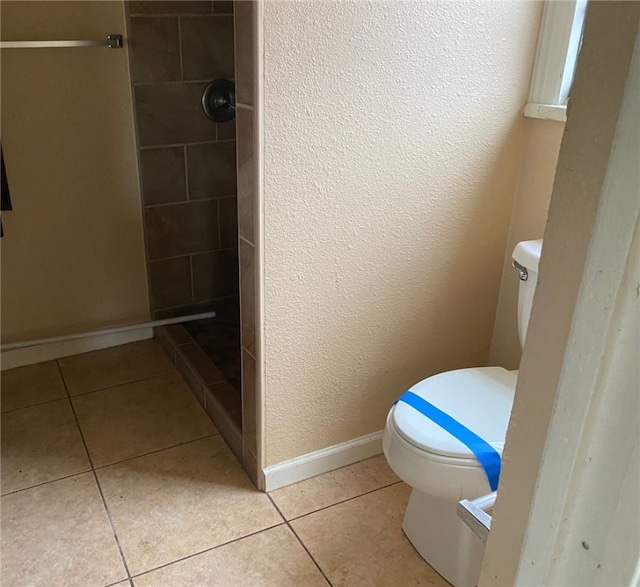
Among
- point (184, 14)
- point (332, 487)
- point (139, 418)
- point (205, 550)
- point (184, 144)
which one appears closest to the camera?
point (205, 550)

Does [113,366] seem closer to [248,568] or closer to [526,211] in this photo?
[248,568]

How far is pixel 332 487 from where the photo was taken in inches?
72.7

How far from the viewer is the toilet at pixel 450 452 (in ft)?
4.57

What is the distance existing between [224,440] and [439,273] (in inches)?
36.1

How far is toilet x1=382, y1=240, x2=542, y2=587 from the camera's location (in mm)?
1394

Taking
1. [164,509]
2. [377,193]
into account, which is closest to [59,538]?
[164,509]

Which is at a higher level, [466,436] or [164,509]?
[466,436]

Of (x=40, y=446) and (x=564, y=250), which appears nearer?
(x=564, y=250)

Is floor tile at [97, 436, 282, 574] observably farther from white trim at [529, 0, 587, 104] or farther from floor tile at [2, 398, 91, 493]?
white trim at [529, 0, 587, 104]

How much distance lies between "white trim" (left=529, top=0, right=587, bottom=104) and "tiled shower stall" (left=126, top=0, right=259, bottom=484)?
0.99m

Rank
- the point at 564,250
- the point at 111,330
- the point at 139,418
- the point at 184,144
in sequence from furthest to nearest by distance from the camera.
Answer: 1. the point at 111,330
2. the point at 184,144
3. the point at 139,418
4. the point at 564,250

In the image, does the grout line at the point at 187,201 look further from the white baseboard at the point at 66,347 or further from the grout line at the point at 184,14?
the grout line at the point at 184,14

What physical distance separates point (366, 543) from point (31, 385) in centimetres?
144

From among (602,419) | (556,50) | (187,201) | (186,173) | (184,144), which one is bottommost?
(187,201)
